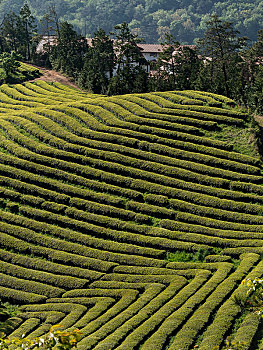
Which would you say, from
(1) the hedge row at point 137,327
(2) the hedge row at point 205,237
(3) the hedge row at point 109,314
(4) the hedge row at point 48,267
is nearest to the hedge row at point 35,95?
(4) the hedge row at point 48,267

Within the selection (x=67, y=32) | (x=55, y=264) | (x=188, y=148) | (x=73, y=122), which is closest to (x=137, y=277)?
(x=55, y=264)

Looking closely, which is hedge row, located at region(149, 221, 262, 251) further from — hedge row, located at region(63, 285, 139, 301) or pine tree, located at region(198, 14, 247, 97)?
pine tree, located at region(198, 14, 247, 97)

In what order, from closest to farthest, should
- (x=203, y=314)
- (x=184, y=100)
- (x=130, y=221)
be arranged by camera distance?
(x=203, y=314)
(x=130, y=221)
(x=184, y=100)

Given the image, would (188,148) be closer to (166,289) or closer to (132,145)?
(132,145)

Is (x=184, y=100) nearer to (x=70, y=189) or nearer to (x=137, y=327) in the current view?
(x=70, y=189)

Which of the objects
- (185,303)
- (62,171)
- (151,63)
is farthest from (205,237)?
(151,63)
